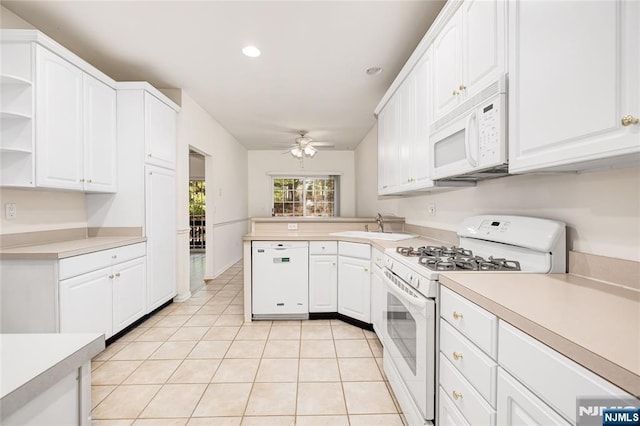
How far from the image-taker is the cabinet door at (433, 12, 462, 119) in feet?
A: 5.19

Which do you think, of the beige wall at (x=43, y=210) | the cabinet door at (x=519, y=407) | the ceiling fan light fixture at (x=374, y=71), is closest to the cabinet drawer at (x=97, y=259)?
the beige wall at (x=43, y=210)

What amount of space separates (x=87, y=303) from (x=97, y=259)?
1.09 ft

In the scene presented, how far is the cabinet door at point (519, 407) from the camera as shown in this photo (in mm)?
684

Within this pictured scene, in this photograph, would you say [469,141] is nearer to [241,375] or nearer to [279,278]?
[241,375]

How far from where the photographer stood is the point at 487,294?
3.11 ft

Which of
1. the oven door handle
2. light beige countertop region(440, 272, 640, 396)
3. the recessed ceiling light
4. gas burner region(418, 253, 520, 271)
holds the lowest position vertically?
the oven door handle

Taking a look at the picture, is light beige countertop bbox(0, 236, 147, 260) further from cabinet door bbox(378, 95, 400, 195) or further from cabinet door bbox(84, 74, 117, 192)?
cabinet door bbox(378, 95, 400, 195)

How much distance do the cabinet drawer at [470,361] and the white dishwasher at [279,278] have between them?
6.21 feet

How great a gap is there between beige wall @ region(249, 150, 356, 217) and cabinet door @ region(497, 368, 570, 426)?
6470 mm

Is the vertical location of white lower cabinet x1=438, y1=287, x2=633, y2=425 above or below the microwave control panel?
below

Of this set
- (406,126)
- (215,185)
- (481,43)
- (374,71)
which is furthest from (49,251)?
(374,71)

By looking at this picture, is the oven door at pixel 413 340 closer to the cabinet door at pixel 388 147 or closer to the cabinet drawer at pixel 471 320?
the cabinet drawer at pixel 471 320

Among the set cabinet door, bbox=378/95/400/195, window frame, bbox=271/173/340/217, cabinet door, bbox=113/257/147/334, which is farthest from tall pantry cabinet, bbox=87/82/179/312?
window frame, bbox=271/173/340/217

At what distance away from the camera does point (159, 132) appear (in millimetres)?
3170
